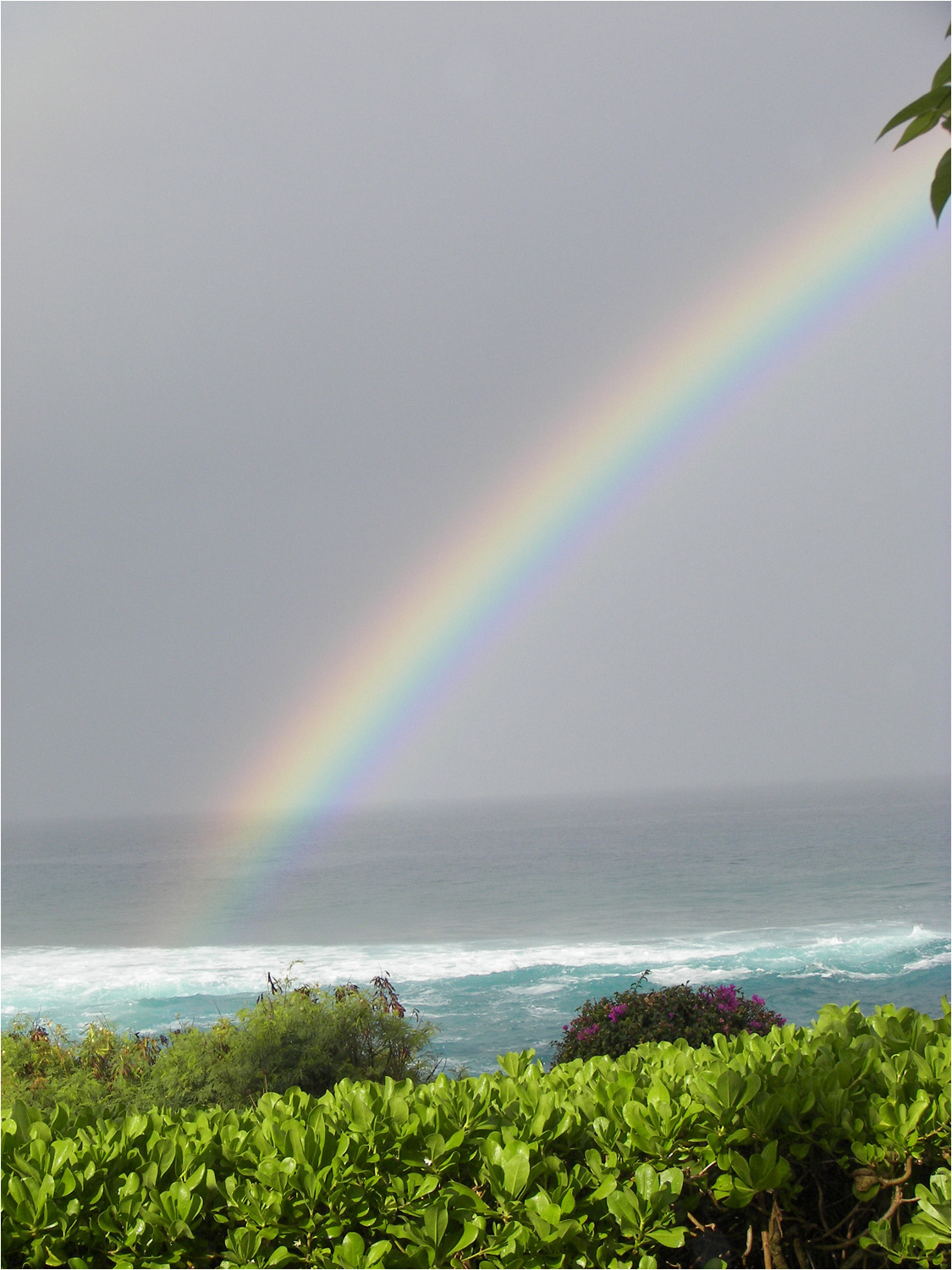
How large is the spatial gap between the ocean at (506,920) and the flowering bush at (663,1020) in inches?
338

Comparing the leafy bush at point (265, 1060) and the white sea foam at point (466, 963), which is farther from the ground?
the leafy bush at point (265, 1060)

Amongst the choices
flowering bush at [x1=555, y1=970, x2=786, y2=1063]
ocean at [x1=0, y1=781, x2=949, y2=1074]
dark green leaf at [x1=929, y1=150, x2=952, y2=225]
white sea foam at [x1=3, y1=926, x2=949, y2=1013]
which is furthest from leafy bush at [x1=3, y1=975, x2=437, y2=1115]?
white sea foam at [x1=3, y1=926, x2=949, y2=1013]

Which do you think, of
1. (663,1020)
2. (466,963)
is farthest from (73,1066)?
(466,963)

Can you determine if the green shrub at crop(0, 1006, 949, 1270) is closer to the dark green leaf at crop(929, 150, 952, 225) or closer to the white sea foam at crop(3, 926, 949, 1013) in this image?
the dark green leaf at crop(929, 150, 952, 225)

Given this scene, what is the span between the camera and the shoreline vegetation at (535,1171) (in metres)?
2.10

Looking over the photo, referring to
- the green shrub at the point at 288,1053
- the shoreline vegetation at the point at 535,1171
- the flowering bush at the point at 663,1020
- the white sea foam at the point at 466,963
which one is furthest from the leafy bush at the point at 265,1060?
the white sea foam at the point at 466,963

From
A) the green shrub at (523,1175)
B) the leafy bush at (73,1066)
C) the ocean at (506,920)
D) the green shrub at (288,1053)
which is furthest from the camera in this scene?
the ocean at (506,920)

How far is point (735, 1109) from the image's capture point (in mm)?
2262

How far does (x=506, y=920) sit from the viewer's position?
43.0 m

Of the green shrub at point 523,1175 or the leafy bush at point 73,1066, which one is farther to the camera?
the leafy bush at point 73,1066

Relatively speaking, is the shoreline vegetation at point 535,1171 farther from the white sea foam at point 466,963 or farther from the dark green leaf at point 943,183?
the white sea foam at point 466,963

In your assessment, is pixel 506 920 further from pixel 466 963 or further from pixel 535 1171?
pixel 535 1171

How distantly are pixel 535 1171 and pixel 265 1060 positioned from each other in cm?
474

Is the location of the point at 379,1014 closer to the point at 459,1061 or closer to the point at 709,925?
the point at 459,1061
